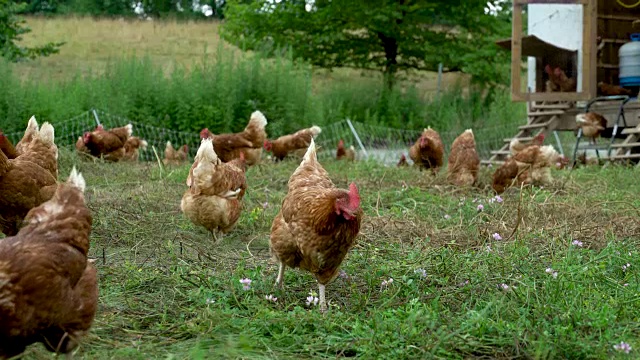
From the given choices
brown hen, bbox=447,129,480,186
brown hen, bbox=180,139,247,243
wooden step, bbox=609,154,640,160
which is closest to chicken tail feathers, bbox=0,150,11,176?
brown hen, bbox=180,139,247,243

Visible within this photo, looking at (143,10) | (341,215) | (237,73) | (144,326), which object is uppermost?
(143,10)

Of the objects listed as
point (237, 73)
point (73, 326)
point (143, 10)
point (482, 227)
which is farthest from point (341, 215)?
point (143, 10)

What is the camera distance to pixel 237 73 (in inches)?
607

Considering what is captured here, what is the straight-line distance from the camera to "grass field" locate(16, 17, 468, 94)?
27188mm

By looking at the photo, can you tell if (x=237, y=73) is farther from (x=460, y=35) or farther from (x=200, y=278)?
(x=200, y=278)

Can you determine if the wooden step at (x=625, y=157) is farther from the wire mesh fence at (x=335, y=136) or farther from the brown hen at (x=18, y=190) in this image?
the brown hen at (x=18, y=190)

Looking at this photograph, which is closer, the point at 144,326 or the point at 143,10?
the point at 144,326

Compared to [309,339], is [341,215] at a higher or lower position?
higher

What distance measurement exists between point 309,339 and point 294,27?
18065mm

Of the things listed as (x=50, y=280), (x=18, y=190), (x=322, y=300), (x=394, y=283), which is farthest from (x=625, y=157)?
(x=50, y=280)

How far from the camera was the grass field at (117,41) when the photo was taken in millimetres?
27188

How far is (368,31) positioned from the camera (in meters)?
21.5

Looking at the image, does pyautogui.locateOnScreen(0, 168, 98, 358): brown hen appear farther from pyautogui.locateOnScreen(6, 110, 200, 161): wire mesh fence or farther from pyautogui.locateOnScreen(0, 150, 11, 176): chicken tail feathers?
pyautogui.locateOnScreen(6, 110, 200, 161): wire mesh fence

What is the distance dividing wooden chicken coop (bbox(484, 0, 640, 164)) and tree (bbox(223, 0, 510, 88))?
587 cm
